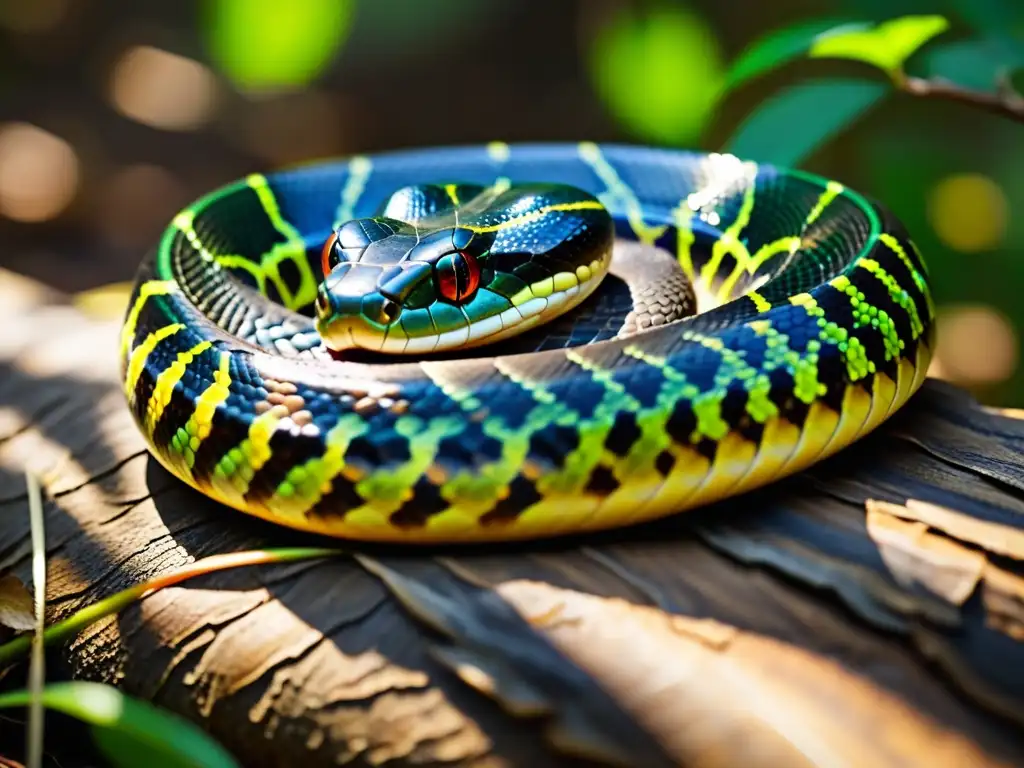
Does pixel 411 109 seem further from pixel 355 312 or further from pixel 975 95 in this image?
pixel 355 312

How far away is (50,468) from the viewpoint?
131 inches

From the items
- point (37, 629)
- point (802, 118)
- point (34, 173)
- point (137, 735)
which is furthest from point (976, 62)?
point (34, 173)

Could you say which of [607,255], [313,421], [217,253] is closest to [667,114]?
[607,255]

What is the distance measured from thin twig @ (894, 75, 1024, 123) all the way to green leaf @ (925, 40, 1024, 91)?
3 cm

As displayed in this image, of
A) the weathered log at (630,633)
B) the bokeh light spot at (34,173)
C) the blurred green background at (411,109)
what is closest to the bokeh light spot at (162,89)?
the blurred green background at (411,109)

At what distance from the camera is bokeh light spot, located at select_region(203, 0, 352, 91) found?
4.86m

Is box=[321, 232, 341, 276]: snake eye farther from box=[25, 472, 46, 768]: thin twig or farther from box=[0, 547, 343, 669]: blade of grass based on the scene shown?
box=[25, 472, 46, 768]: thin twig

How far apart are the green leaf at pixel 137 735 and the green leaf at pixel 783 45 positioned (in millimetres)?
2968

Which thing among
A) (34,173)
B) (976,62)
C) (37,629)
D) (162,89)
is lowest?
(34,173)

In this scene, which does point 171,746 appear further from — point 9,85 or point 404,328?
point 9,85

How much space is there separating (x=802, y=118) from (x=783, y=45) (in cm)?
30

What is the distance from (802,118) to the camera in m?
3.78

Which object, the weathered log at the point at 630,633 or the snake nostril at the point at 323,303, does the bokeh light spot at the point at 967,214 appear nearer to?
the weathered log at the point at 630,633

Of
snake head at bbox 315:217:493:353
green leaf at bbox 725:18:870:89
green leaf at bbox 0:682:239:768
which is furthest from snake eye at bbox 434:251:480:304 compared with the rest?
green leaf at bbox 0:682:239:768
